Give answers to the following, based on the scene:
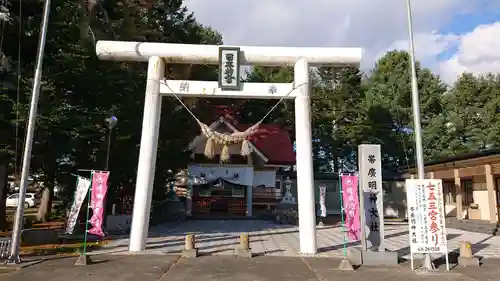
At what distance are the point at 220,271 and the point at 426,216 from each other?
5.09m

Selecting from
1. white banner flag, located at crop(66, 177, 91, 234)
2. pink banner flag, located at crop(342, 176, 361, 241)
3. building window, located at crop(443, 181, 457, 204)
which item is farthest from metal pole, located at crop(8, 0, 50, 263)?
building window, located at crop(443, 181, 457, 204)

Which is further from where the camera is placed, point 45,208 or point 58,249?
point 45,208

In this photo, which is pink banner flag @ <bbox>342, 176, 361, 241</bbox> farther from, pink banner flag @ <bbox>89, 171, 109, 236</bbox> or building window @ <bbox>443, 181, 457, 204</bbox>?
building window @ <bbox>443, 181, 457, 204</bbox>

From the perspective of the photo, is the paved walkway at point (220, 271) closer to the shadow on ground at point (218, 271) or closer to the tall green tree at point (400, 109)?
the shadow on ground at point (218, 271)

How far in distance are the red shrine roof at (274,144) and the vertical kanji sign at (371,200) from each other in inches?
603

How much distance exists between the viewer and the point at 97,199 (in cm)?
1067

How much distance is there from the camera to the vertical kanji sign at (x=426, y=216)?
30.2 ft

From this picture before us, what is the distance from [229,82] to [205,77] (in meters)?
13.5

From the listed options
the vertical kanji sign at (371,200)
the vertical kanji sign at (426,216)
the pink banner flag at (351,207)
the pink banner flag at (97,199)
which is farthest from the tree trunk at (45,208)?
the vertical kanji sign at (426,216)

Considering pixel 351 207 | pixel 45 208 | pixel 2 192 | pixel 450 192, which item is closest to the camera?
pixel 351 207

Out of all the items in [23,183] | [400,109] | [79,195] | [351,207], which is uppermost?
[400,109]

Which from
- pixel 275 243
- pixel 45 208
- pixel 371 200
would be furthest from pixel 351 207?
pixel 45 208

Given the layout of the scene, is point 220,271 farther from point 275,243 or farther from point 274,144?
point 274,144

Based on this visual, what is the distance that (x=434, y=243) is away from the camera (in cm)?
924
